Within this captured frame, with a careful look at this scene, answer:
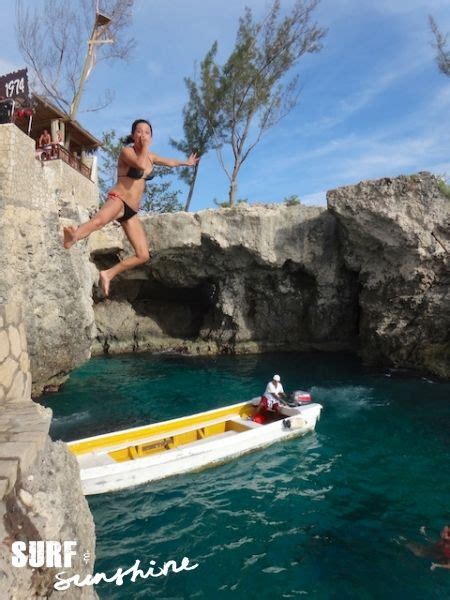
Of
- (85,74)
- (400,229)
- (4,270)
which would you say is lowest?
(4,270)

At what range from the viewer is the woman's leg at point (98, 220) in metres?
4.79

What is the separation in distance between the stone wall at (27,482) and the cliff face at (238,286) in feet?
67.6

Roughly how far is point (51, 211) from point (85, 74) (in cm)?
1342

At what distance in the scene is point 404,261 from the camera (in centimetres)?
2080

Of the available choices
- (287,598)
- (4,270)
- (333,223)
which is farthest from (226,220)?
(287,598)

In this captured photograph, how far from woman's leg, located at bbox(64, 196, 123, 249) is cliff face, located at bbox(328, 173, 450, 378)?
17.5 meters

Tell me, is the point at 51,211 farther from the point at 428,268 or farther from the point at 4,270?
the point at 428,268

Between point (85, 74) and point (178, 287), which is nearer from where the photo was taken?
point (85, 74)

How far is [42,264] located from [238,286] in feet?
Result: 45.4

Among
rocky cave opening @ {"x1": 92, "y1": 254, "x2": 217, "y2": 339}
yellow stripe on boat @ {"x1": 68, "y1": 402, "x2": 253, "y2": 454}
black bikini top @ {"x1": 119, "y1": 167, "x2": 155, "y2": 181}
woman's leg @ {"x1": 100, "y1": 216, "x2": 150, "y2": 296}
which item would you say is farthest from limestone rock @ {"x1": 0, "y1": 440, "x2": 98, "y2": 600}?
rocky cave opening @ {"x1": 92, "y1": 254, "x2": 217, "y2": 339}

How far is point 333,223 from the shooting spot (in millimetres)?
24125

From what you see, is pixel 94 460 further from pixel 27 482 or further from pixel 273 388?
pixel 27 482

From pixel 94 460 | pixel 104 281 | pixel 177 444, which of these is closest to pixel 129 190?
pixel 104 281

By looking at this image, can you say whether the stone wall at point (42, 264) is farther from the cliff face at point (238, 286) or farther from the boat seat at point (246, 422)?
the cliff face at point (238, 286)
